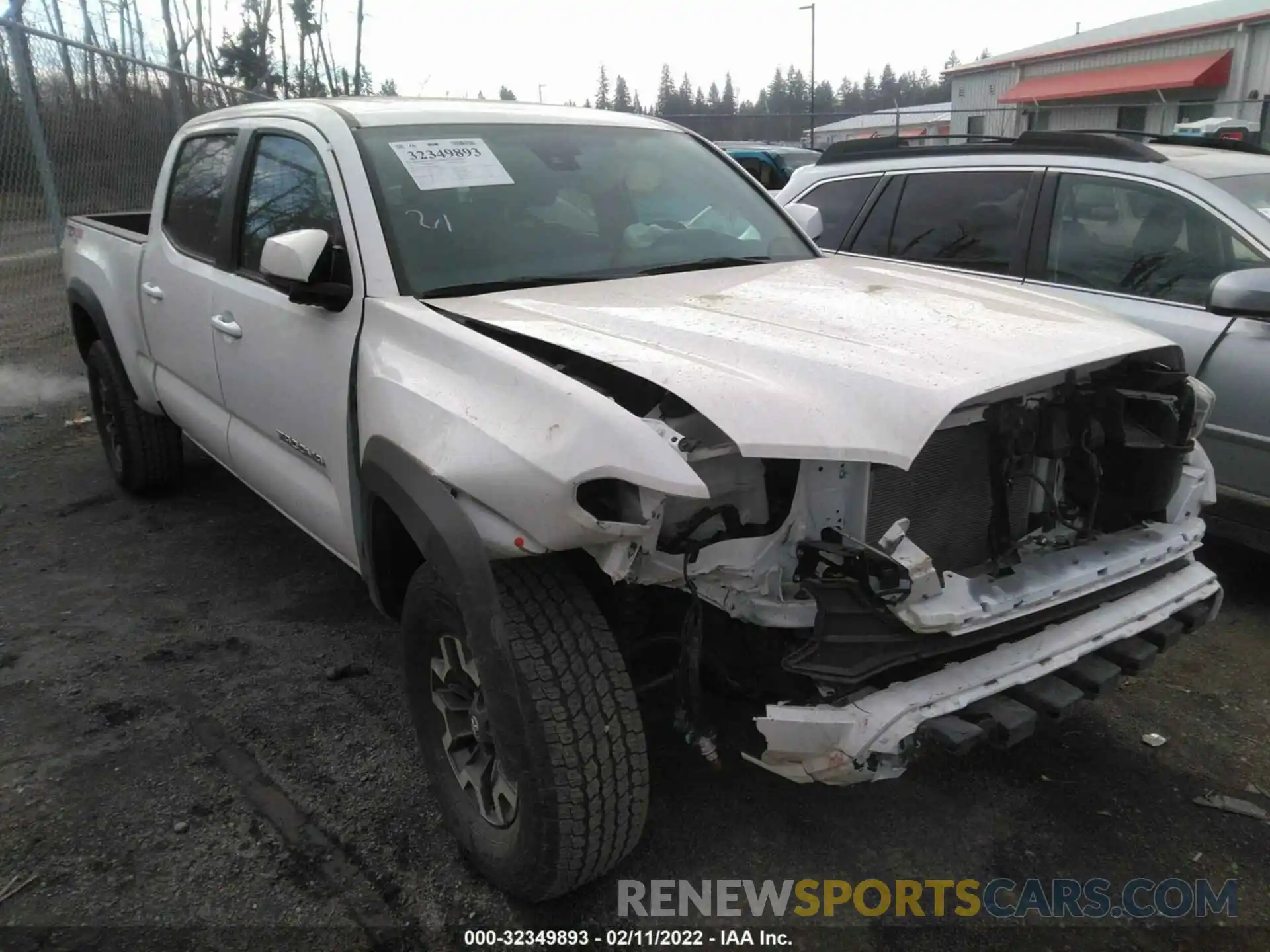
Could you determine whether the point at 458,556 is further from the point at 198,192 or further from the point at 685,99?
the point at 685,99

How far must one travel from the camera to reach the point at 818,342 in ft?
7.39

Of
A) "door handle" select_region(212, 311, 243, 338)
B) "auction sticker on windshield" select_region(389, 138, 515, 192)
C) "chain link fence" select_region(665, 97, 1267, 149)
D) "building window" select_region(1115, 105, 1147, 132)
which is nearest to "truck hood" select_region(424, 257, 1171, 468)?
"auction sticker on windshield" select_region(389, 138, 515, 192)

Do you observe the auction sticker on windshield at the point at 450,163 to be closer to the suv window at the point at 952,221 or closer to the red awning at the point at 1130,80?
the suv window at the point at 952,221

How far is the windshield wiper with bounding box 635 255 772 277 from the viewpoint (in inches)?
121

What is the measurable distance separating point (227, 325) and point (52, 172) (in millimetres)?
5621

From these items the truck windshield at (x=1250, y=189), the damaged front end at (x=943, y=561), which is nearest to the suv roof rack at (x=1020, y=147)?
the truck windshield at (x=1250, y=189)

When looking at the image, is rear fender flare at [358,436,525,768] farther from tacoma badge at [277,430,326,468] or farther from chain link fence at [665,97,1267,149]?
chain link fence at [665,97,1267,149]

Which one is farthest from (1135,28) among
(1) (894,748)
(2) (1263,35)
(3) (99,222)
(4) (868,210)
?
(1) (894,748)

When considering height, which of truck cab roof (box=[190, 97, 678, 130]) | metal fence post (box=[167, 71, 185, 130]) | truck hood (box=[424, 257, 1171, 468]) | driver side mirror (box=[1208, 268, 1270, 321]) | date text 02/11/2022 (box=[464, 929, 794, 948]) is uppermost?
metal fence post (box=[167, 71, 185, 130])

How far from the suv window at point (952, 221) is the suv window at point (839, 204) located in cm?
13

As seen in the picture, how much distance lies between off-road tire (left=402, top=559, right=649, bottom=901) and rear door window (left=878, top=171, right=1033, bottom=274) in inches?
128

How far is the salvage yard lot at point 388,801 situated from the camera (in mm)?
2373

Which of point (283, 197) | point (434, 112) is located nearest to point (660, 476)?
point (434, 112)

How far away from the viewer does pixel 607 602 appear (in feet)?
7.84
